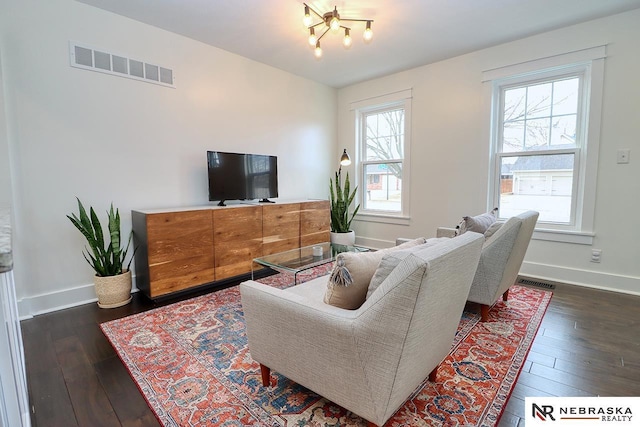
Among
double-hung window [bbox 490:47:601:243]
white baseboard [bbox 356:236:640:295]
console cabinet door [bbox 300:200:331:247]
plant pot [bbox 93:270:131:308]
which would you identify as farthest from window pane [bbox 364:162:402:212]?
plant pot [bbox 93:270:131:308]

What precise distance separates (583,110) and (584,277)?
5.74 feet

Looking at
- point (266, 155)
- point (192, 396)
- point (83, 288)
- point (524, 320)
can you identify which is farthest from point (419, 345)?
point (266, 155)

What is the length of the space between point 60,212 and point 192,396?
215 cm

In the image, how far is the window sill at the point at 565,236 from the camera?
3.14 metres

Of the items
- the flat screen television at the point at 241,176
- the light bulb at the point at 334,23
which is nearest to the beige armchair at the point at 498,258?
the light bulb at the point at 334,23

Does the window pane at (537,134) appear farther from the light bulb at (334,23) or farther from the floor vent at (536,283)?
the light bulb at (334,23)

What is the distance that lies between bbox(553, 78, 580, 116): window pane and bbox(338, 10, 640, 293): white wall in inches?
10.7

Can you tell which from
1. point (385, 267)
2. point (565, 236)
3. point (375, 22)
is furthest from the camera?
point (565, 236)

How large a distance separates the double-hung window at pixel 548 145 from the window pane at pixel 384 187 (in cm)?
132

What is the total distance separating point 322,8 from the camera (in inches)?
105

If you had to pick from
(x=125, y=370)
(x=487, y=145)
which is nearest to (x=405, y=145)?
(x=487, y=145)

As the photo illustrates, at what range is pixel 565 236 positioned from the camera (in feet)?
10.7

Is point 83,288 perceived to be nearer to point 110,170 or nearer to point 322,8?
point 110,170

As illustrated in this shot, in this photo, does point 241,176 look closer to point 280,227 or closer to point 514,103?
point 280,227
